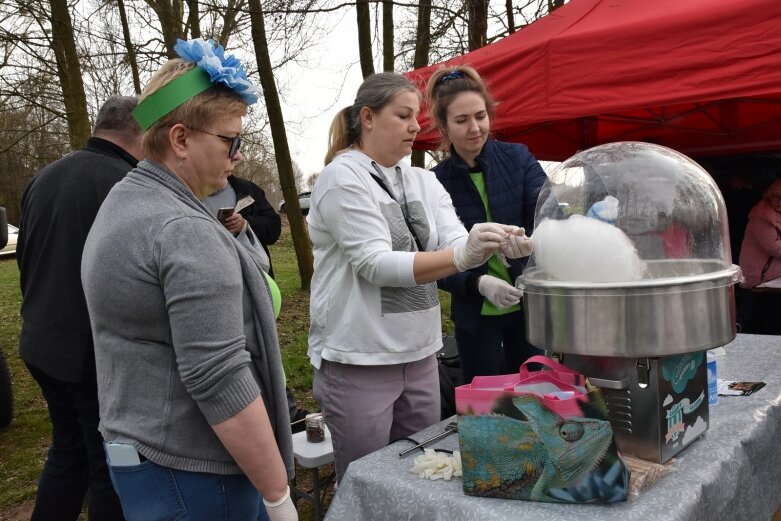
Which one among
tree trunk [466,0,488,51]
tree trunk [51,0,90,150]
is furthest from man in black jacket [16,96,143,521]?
tree trunk [466,0,488,51]

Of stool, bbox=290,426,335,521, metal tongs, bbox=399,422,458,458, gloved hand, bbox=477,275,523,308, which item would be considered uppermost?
gloved hand, bbox=477,275,523,308

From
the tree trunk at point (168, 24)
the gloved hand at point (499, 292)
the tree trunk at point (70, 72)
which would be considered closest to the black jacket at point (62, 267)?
the gloved hand at point (499, 292)

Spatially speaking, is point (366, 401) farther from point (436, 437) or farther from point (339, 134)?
point (339, 134)

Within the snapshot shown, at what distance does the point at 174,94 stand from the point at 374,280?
0.69 metres

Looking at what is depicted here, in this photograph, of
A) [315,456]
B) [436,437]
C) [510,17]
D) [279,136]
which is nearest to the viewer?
[436,437]

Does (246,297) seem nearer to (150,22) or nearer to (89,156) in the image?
(89,156)

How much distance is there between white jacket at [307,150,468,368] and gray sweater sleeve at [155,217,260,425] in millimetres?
536

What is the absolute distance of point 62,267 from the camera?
2.07m

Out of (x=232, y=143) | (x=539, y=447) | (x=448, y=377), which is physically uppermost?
(x=232, y=143)

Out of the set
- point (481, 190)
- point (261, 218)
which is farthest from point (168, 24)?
point (481, 190)

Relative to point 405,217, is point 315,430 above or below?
below

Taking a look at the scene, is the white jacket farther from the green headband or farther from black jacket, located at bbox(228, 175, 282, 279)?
black jacket, located at bbox(228, 175, 282, 279)

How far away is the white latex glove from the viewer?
145 centimetres

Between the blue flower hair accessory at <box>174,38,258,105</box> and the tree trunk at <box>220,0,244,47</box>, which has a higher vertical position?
the tree trunk at <box>220,0,244,47</box>
